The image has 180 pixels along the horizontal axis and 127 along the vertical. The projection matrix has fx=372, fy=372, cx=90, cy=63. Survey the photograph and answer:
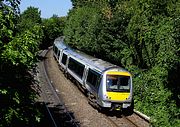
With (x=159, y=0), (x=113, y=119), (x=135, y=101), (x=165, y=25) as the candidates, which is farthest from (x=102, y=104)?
(x=159, y=0)

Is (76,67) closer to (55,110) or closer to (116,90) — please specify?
(55,110)

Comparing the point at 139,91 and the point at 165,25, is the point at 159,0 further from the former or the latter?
the point at 139,91

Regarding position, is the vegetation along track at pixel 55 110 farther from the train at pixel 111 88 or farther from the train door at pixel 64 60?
the train door at pixel 64 60

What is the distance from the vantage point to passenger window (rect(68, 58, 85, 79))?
25.4 m

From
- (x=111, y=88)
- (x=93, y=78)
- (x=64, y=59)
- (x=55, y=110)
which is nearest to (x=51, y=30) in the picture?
(x=64, y=59)

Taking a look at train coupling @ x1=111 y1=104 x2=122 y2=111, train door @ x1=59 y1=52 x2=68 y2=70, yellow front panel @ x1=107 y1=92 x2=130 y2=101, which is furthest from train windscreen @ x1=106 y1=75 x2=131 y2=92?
train door @ x1=59 y1=52 x2=68 y2=70

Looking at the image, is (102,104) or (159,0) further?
(159,0)

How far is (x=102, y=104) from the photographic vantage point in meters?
19.5

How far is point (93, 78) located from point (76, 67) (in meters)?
6.15

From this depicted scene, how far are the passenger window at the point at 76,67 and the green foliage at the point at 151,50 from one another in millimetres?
3135

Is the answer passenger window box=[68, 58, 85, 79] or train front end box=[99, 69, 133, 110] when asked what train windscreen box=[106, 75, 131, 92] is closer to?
train front end box=[99, 69, 133, 110]

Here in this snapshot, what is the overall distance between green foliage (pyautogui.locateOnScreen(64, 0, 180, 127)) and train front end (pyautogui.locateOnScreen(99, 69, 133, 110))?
4.58 ft

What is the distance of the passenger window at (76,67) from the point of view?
2537 centimetres

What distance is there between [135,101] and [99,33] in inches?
473
